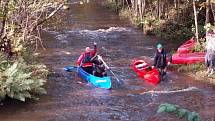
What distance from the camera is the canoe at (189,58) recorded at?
727 inches

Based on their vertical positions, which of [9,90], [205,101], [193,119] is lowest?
[205,101]

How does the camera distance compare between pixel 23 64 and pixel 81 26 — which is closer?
pixel 23 64

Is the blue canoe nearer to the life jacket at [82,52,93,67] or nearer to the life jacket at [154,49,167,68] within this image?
the life jacket at [82,52,93,67]

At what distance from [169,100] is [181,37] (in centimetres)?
1228

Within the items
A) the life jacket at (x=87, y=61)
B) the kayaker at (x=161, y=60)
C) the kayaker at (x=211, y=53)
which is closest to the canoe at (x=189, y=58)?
the kayaker at (x=211, y=53)

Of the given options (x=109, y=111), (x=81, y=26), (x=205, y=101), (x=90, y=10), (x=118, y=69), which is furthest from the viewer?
(x=90, y=10)

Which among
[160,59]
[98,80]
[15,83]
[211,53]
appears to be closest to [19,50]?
[15,83]

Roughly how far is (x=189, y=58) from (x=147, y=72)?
2.55m

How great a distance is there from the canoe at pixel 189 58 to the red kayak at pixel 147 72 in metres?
1.73

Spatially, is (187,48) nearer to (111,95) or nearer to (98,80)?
(98,80)

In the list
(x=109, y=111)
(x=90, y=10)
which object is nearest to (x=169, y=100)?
(x=109, y=111)

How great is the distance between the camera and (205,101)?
46.8 ft

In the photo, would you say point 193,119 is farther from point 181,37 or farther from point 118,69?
point 181,37

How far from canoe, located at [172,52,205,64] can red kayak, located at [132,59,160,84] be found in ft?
5.66
